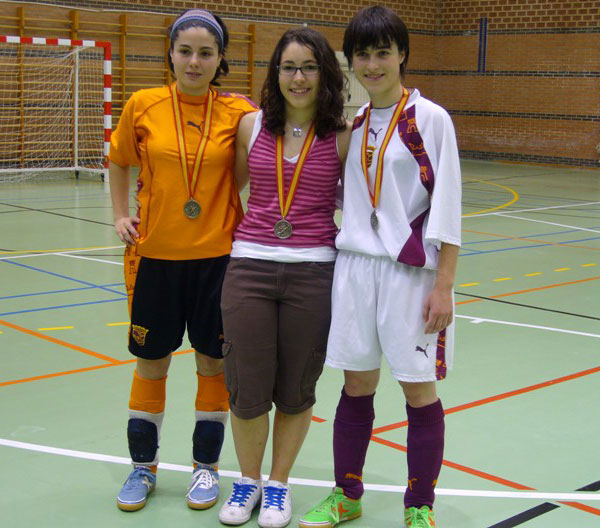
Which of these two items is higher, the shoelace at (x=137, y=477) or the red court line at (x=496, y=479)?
the shoelace at (x=137, y=477)

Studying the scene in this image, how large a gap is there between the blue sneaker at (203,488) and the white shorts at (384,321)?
664 millimetres

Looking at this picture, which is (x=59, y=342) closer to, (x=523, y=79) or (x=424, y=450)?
(x=424, y=450)

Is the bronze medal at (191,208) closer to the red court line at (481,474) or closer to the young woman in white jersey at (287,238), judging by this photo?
the young woman in white jersey at (287,238)

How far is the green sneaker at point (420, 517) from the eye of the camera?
2796 millimetres

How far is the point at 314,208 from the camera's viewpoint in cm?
282

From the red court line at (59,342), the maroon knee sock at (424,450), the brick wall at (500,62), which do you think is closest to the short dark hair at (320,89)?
the maroon knee sock at (424,450)

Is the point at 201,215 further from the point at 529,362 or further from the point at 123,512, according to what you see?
the point at 529,362

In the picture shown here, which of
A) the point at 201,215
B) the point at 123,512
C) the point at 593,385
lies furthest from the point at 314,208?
the point at 593,385

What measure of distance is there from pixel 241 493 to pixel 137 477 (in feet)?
1.23

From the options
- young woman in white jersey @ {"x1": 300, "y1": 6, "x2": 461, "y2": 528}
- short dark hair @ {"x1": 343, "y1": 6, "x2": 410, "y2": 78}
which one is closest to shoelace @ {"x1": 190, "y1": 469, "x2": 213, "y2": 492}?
young woman in white jersey @ {"x1": 300, "y1": 6, "x2": 461, "y2": 528}

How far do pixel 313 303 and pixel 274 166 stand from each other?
43 cm

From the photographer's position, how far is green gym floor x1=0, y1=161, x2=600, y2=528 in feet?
10.0

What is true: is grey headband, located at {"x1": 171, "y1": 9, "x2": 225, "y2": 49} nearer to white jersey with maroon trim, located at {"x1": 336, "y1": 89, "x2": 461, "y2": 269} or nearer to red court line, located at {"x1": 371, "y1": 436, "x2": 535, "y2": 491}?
white jersey with maroon trim, located at {"x1": 336, "y1": 89, "x2": 461, "y2": 269}

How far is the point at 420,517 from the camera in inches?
110
